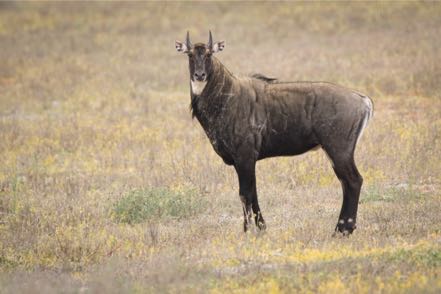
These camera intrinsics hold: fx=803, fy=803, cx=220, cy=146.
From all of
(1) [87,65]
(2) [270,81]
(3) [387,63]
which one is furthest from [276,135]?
(1) [87,65]

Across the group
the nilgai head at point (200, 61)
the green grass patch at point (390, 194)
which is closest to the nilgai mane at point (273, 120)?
the nilgai head at point (200, 61)

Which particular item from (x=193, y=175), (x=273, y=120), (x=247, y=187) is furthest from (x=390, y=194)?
(x=193, y=175)

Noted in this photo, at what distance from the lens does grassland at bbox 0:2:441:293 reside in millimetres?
Result: 9453

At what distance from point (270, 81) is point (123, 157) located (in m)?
6.86

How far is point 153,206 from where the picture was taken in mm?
13266

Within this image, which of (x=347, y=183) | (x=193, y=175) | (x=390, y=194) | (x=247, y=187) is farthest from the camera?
(x=193, y=175)

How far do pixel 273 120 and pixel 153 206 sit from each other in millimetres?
2817

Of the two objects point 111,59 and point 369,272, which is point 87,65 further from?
point 369,272

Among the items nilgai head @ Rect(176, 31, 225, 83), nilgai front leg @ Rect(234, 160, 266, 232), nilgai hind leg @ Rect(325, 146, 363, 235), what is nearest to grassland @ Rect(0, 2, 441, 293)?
nilgai hind leg @ Rect(325, 146, 363, 235)

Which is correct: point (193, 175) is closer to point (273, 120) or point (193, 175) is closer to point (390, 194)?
point (390, 194)

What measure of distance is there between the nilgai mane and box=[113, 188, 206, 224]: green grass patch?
179 centimetres

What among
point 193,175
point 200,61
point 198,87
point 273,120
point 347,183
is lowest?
point 193,175

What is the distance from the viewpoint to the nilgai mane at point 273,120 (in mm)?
11453

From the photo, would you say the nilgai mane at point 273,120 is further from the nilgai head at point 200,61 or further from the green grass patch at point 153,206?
the green grass patch at point 153,206
